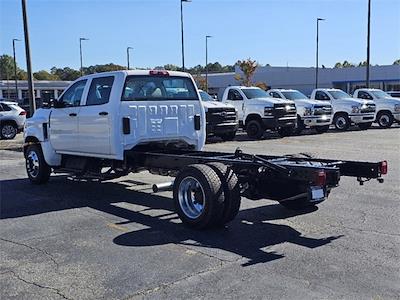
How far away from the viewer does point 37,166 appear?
34.9 ft

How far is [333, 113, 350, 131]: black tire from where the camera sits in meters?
25.2

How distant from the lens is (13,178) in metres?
11.7

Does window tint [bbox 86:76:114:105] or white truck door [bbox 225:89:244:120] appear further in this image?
white truck door [bbox 225:89:244:120]

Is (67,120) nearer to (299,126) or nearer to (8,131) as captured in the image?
(8,131)

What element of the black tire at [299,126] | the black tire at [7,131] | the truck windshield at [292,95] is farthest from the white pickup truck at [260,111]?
the black tire at [7,131]

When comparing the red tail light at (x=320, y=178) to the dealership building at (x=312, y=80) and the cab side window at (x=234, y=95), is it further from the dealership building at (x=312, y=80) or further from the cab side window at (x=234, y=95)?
the dealership building at (x=312, y=80)

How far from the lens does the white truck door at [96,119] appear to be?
866cm

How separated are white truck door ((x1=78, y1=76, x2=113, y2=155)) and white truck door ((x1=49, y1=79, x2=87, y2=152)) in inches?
9.0

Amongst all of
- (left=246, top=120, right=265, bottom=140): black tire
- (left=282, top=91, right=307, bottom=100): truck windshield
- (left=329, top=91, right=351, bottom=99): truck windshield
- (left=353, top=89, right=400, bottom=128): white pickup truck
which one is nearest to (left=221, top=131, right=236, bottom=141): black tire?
(left=246, top=120, right=265, bottom=140): black tire

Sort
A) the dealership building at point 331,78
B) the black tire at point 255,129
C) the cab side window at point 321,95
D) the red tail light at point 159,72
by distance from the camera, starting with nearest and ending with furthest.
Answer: the red tail light at point 159,72 → the black tire at point 255,129 → the cab side window at point 321,95 → the dealership building at point 331,78

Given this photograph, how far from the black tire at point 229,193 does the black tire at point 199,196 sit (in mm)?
56

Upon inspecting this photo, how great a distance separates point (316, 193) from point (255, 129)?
51.1 ft

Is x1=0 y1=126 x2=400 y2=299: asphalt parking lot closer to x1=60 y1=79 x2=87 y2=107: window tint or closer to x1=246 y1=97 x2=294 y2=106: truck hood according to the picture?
x1=60 y1=79 x2=87 y2=107: window tint

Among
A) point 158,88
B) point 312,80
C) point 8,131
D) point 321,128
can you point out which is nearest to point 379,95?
point 321,128
